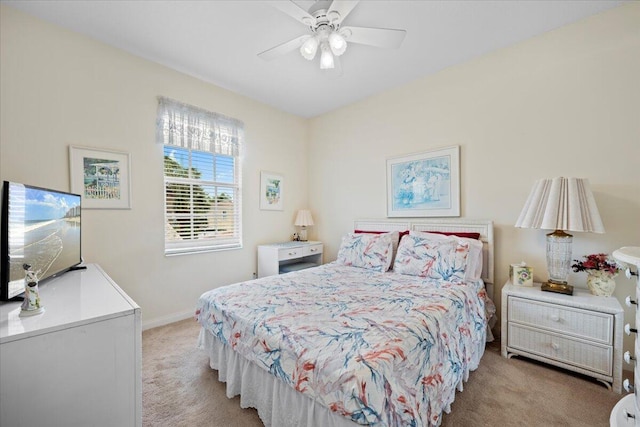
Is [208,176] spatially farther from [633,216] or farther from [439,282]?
[633,216]

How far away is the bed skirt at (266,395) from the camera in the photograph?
1.21 meters

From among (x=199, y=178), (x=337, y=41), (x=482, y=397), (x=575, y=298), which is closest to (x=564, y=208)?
(x=575, y=298)

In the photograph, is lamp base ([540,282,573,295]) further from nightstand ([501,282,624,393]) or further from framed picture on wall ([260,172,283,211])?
framed picture on wall ([260,172,283,211])

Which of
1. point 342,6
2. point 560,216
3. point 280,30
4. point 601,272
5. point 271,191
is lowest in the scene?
point 601,272

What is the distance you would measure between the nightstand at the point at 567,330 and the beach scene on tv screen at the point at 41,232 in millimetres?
3084

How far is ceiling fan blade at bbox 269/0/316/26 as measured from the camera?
1.58m

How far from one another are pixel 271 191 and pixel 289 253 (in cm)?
96

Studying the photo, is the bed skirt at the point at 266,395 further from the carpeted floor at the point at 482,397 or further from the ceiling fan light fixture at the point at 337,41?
the ceiling fan light fixture at the point at 337,41

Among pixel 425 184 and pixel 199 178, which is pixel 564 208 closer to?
pixel 425 184

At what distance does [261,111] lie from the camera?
3666 mm

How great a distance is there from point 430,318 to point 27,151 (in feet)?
10.5

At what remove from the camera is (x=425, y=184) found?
296cm

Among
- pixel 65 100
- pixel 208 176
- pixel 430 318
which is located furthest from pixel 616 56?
pixel 65 100

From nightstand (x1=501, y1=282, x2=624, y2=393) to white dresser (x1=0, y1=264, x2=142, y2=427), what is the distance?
8.38ft
